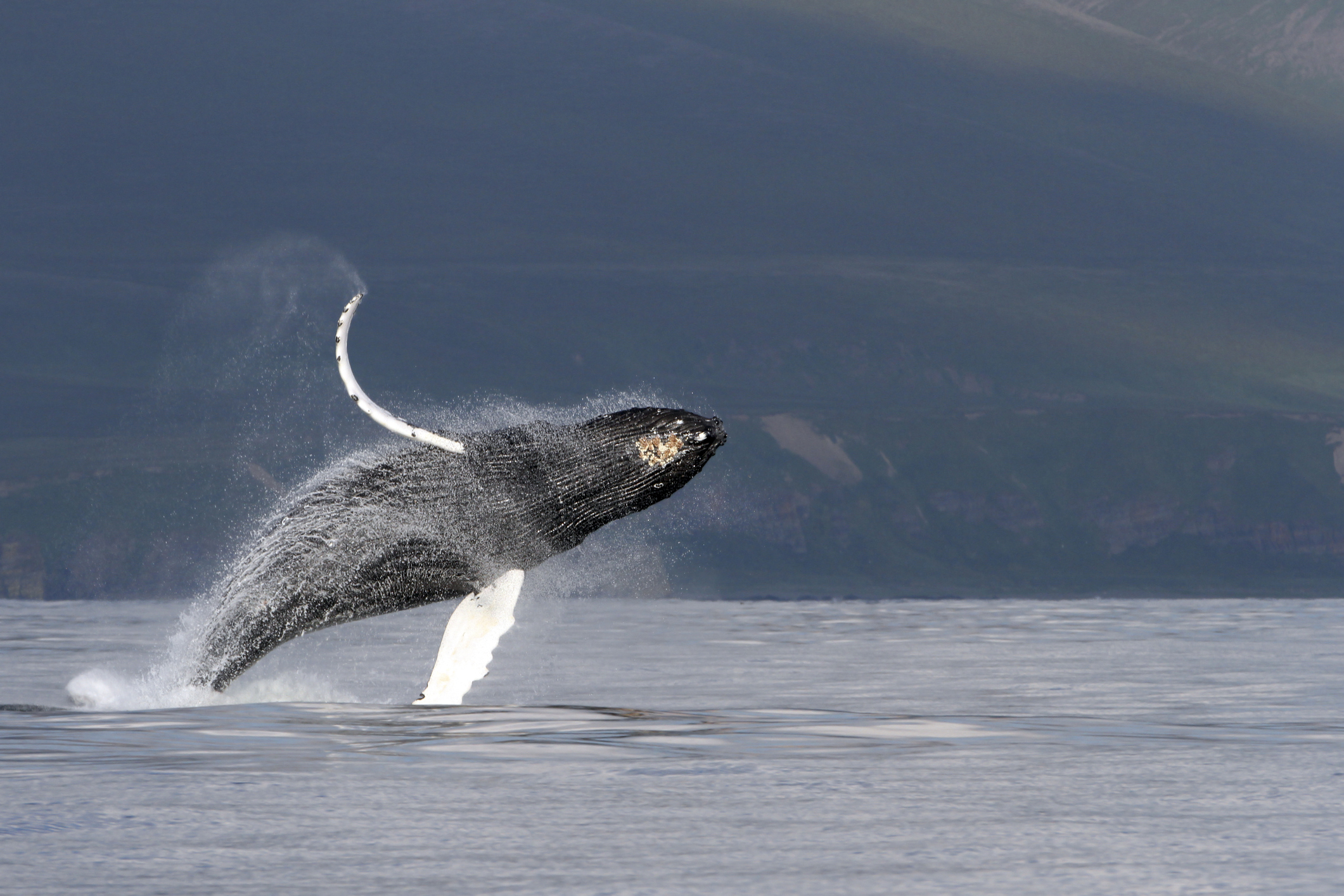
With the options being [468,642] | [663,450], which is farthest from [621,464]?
[468,642]

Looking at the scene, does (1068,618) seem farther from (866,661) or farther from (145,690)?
(145,690)

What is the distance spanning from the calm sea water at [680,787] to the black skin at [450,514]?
102 centimetres

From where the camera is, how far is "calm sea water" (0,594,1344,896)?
713 cm

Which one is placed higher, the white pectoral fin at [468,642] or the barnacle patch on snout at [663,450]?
the barnacle patch on snout at [663,450]

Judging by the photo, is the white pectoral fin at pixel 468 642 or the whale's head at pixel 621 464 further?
the whale's head at pixel 621 464

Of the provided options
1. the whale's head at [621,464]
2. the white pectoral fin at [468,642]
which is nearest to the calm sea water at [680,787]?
the white pectoral fin at [468,642]

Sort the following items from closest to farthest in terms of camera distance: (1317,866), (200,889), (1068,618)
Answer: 1. (200,889)
2. (1317,866)
3. (1068,618)

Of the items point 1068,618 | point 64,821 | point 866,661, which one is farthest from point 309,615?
point 1068,618

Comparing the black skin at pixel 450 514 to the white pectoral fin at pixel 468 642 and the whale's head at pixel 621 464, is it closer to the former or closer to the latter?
the whale's head at pixel 621 464

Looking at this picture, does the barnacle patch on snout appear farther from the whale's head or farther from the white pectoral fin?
the white pectoral fin

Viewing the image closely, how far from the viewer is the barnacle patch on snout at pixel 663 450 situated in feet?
47.8

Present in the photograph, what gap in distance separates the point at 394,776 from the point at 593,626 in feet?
99.5

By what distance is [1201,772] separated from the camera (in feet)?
33.8

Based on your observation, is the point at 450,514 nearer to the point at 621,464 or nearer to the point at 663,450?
the point at 621,464
